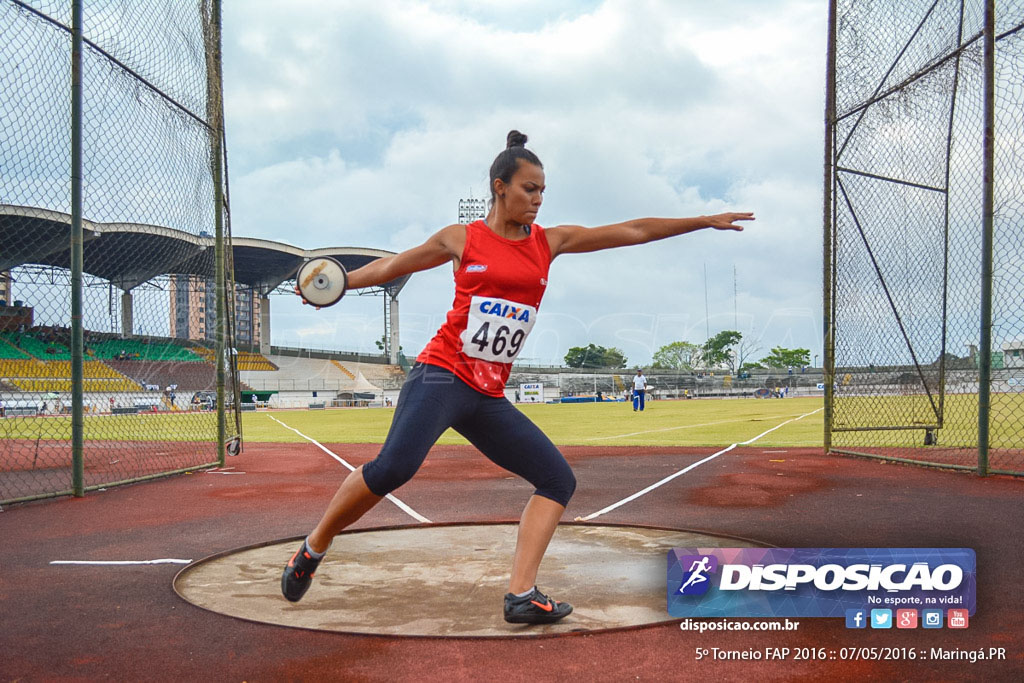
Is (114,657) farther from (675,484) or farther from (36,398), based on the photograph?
(36,398)

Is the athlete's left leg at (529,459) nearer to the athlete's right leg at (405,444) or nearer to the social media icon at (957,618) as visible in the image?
the athlete's right leg at (405,444)

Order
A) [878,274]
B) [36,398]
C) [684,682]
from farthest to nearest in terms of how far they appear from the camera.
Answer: [36,398]
[878,274]
[684,682]

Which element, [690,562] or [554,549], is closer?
[690,562]

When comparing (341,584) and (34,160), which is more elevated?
(34,160)

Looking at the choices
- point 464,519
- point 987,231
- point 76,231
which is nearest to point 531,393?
point 987,231

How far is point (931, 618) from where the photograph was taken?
346 cm

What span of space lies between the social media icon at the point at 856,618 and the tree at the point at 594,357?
117 meters

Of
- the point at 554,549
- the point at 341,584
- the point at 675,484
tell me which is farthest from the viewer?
the point at 675,484

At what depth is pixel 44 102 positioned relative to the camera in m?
7.48

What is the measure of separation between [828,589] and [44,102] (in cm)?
769

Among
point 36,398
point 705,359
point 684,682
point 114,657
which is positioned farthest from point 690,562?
point 705,359

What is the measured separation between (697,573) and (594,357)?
388ft

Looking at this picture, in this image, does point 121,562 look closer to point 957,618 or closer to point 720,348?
point 957,618

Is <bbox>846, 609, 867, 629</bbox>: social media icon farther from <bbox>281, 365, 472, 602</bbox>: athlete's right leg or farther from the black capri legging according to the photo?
<bbox>281, 365, 472, 602</bbox>: athlete's right leg
